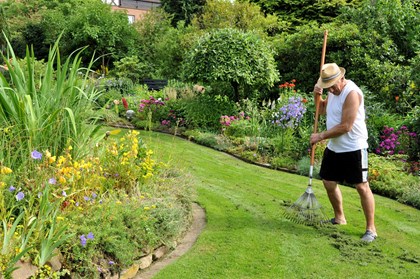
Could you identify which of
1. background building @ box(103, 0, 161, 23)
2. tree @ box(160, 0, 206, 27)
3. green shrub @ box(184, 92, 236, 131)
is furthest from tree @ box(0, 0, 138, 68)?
background building @ box(103, 0, 161, 23)

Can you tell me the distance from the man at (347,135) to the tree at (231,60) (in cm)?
595

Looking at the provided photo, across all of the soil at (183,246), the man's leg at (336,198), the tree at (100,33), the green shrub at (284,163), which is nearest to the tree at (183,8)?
the tree at (100,33)

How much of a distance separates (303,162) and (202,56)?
4.03 meters

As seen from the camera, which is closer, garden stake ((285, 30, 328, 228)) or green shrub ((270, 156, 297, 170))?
garden stake ((285, 30, 328, 228))

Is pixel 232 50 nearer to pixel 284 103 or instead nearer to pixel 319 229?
Answer: pixel 284 103

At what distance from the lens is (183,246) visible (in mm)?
4426

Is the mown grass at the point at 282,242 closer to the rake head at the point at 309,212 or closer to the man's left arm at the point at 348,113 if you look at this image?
the rake head at the point at 309,212

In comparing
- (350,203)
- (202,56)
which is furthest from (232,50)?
(350,203)

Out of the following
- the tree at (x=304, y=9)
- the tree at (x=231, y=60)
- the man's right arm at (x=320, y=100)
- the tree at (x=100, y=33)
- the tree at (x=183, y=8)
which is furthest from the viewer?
the tree at (x=183, y=8)

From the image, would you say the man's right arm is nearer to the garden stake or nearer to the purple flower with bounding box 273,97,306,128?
the garden stake

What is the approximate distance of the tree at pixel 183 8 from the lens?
29.9 metres

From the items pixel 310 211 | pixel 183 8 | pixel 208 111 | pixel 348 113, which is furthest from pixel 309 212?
pixel 183 8

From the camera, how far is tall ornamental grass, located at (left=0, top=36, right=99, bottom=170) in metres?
4.00

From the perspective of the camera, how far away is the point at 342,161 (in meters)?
4.70
